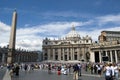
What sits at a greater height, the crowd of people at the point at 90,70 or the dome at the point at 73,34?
the dome at the point at 73,34

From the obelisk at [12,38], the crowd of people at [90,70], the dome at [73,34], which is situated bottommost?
the crowd of people at [90,70]

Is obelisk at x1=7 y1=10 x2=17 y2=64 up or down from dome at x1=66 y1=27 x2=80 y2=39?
down

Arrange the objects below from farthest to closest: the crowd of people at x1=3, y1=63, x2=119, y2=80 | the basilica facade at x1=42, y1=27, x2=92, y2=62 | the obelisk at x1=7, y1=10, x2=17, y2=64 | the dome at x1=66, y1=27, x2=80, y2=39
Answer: the dome at x1=66, y1=27, x2=80, y2=39 < the basilica facade at x1=42, y1=27, x2=92, y2=62 < the obelisk at x1=7, y1=10, x2=17, y2=64 < the crowd of people at x1=3, y1=63, x2=119, y2=80

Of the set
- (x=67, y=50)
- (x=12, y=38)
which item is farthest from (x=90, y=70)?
(x=67, y=50)

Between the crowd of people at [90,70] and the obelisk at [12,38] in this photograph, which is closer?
the crowd of people at [90,70]

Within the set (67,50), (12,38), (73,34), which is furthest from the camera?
(73,34)

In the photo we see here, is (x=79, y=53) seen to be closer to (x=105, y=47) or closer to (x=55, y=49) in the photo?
(x=55, y=49)

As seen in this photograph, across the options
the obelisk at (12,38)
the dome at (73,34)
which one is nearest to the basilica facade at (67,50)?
the dome at (73,34)

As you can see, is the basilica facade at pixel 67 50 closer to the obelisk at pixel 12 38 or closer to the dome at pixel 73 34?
the dome at pixel 73 34

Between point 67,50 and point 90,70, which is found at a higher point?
point 67,50

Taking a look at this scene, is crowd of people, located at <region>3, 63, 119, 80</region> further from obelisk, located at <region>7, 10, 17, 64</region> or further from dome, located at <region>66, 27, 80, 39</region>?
dome, located at <region>66, 27, 80, 39</region>

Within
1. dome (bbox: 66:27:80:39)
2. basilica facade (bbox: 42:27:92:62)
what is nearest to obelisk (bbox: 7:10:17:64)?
basilica facade (bbox: 42:27:92:62)

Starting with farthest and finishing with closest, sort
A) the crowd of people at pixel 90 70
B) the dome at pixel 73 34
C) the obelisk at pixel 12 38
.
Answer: the dome at pixel 73 34 < the obelisk at pixel 12 38 < the crowd of people at pixel 90 70

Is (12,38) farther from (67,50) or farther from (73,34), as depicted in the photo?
(73,34)
